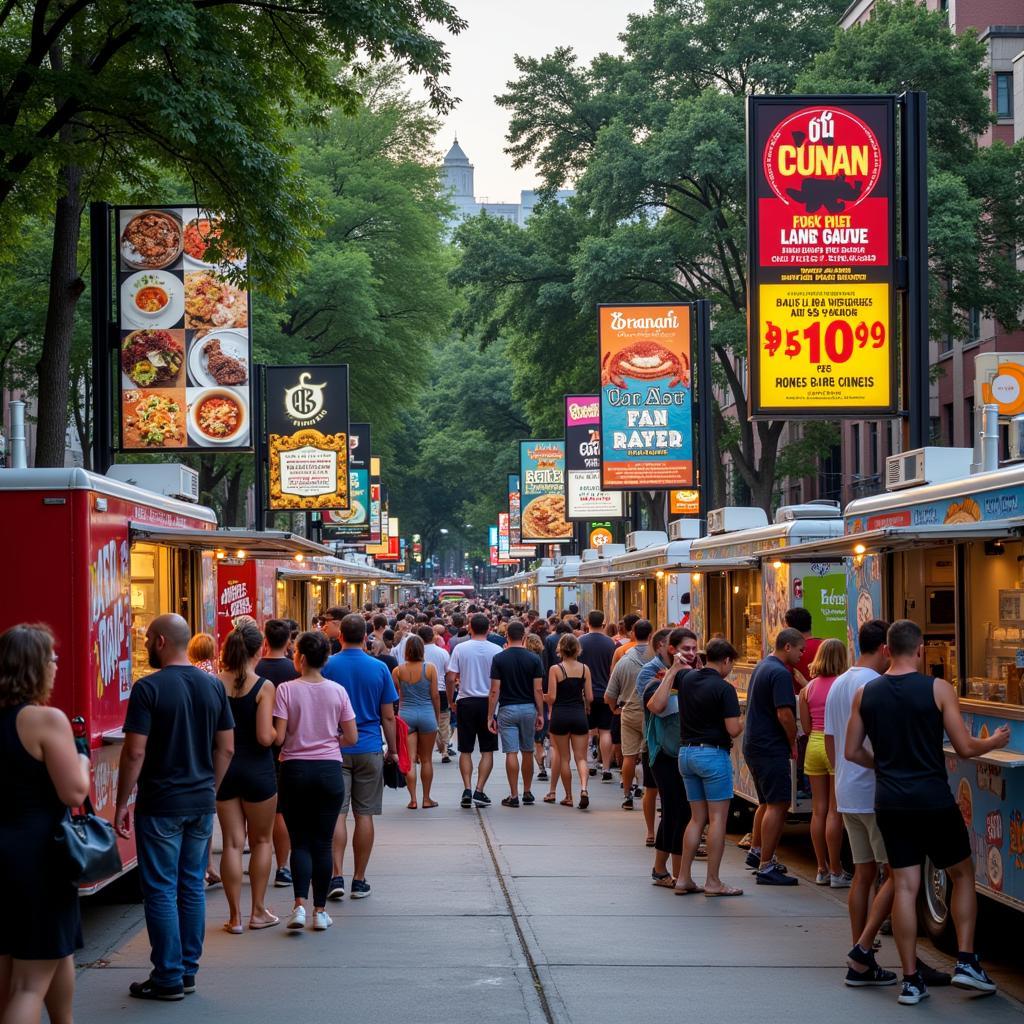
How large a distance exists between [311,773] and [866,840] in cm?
336

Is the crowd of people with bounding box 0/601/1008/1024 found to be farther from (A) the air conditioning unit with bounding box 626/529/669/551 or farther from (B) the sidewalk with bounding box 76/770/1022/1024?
(A) the air conditioning unit with bounding box 626/529/669/551

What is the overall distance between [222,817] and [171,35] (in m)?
7.46

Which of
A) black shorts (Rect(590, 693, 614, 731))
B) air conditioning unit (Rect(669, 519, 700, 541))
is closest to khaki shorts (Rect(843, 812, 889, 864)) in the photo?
black shorts (Rect(590, 693, 614, 731))

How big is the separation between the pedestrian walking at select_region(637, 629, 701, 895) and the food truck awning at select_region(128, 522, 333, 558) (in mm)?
3644

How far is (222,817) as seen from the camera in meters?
10.2

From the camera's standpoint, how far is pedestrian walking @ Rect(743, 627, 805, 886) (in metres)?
12.1

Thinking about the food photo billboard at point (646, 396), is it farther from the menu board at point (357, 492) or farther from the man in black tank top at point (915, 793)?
the man in black tank top at point (915, 793)

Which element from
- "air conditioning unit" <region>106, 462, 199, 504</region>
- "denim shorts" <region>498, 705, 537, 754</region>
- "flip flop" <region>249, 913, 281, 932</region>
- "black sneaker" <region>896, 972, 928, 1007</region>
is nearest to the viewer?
"black sneaker" <region>896, 972, 928, 1007</region>

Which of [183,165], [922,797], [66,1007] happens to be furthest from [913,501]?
[183,165]

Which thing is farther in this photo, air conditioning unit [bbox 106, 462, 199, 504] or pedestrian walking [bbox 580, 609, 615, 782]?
pedestrian walking [bbox 580, 609, 615, 782]

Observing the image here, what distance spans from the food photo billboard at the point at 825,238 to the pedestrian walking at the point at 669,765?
4.75 metres

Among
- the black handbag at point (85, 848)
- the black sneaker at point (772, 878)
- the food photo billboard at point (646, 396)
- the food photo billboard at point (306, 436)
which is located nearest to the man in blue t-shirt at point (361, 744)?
the black sneaker at point (772, 878)

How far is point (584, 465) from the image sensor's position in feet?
126

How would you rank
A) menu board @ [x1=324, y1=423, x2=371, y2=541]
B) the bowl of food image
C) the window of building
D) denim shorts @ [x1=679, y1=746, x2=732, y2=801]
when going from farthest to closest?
1. the window of building
2. menu board @ [x1=324, y1=423, x2=371, y2=541]
3. the bowl of food image
4. denim shorts @ [x1=679, y1=746, x2=732, y2=801]
